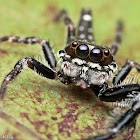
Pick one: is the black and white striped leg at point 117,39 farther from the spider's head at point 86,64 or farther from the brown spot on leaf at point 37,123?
the brown spot on leaf at point 37,123

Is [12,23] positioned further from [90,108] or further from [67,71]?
[90,108]

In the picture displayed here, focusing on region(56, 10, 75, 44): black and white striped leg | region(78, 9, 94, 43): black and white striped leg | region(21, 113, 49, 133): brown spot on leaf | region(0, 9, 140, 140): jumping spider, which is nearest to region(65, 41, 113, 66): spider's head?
region(0, 9, 140, 140): jumping spider

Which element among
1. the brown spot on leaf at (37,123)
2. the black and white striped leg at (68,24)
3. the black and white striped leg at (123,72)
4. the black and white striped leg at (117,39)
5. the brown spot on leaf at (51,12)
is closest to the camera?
the brown spot on leaf at (37,123)

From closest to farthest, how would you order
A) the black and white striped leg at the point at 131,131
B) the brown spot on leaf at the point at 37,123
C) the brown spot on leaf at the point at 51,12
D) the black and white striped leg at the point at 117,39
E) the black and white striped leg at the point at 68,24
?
1. the brown spot on leaf at the point at 37,123
2. the black and white striped leg at the point at 131,131
3. the black and white striped leg at the point at 68,24
4. the black and white striped leg at the point at 117,39
5. the brown spot on leaf at the point at 51,12

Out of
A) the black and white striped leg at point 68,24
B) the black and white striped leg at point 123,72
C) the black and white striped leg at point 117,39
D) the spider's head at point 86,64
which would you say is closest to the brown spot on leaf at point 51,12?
the black and white striped leg at point 68,24

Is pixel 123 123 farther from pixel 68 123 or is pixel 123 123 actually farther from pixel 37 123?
pixel 37 123

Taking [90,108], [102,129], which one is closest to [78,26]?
[90,108]

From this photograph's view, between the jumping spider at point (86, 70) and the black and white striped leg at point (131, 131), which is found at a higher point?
the jumping spider at point (86, 70)

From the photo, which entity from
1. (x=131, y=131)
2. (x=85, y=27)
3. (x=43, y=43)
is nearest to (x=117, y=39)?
(x=85, y=27)
